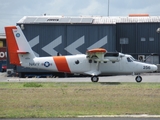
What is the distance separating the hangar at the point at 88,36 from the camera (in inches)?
1538

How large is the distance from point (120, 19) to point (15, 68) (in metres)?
13.6

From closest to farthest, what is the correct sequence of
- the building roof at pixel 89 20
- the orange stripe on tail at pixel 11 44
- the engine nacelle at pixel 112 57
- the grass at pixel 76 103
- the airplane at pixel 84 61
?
the grass at pixel 76 103 < the engine nacelle at pixel 112 57 < the airplane at pixel 84 61 < the orange stripe on tail at pixel 11 44 < the building roof at pixel 89 20

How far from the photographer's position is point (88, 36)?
39.2 meters

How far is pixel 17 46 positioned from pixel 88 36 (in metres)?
14.2

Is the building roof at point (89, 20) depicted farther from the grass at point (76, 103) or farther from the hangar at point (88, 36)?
the grass at point (76, 103)

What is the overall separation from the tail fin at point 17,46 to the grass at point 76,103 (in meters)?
10.2

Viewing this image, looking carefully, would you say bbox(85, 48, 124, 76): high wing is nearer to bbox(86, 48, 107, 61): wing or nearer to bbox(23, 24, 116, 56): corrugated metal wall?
bbox(86, 48, 107, 61): wing

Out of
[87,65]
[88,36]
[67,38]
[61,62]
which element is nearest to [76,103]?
[61,62]

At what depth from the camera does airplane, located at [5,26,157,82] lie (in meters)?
25.3

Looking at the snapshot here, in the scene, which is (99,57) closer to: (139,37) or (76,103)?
(76,103)

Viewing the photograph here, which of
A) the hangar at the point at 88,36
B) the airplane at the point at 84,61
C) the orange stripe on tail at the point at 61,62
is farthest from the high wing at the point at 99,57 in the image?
the hangar at the point at 88,36

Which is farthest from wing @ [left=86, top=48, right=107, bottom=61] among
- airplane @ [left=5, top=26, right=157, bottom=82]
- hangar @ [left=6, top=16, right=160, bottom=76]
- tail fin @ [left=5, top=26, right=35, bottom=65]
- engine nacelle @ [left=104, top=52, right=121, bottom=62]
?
hangar @ [left=6, top=16, right=160, bottom=76]

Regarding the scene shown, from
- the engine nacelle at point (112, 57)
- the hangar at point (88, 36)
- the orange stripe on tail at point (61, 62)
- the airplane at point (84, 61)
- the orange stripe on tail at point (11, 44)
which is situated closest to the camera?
the engine nacelle at point (112, 57)

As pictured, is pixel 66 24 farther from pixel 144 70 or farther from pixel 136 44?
pixel 144 70
